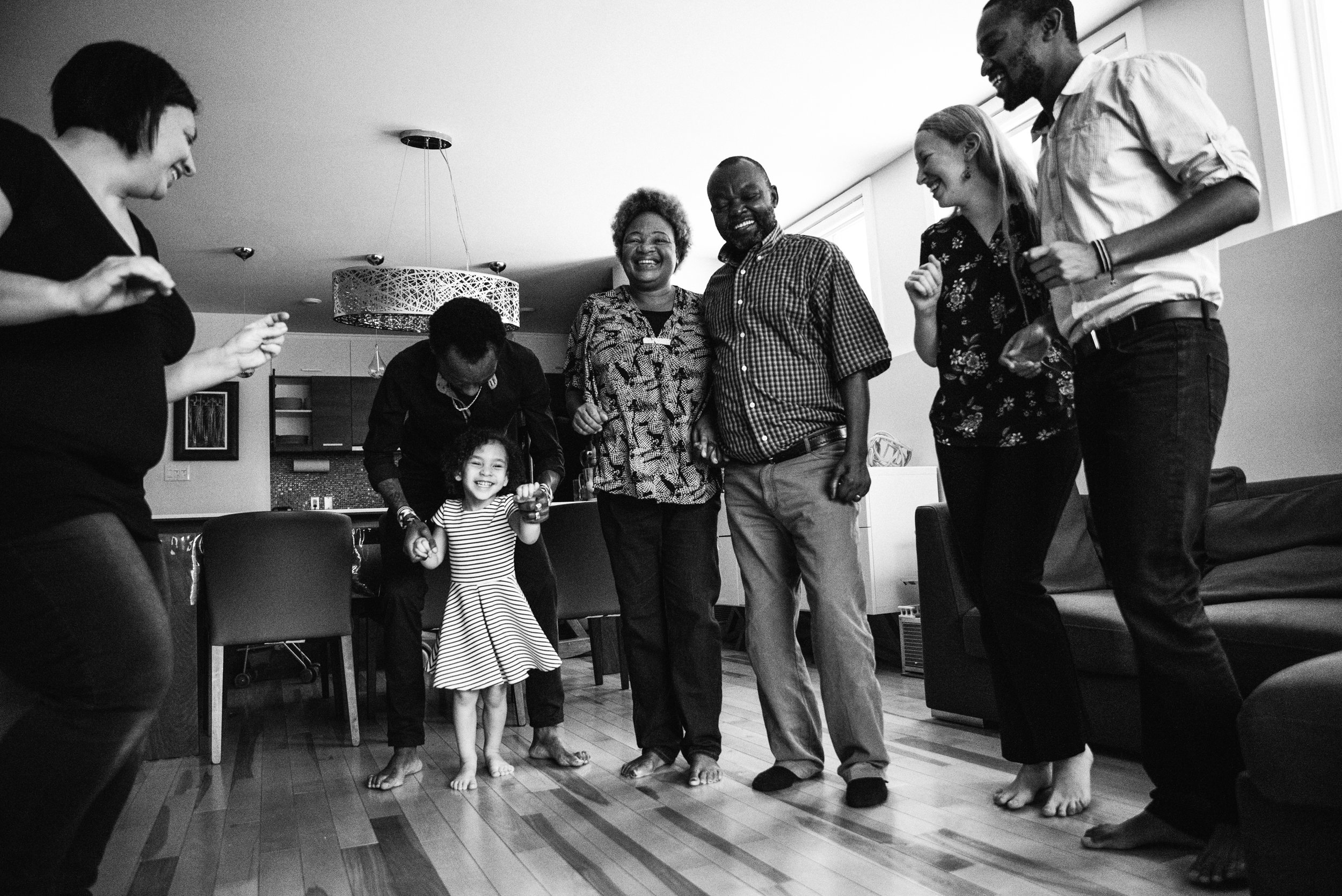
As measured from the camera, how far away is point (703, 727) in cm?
231

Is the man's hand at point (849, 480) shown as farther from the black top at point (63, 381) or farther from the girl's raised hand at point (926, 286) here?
the black top at point (63, 381)

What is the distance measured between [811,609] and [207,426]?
303 inches

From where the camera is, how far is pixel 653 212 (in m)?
2.48

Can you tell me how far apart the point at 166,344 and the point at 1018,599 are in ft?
5.11

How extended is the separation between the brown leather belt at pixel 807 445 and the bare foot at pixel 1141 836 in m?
0.94

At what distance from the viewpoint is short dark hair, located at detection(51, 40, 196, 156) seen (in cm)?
122

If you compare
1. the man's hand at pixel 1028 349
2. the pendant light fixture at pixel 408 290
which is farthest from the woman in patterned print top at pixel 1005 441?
the pendant light fixture at pixel 408 290

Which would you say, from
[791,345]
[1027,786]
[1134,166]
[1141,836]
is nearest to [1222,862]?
[1141,836]

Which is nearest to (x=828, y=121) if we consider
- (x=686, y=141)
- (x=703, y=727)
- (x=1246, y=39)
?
(x=686, y=141)

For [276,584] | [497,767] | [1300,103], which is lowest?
[497,767]

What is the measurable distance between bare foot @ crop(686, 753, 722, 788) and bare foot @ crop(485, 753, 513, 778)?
53 centimetres

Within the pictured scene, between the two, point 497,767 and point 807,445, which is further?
point 497,767

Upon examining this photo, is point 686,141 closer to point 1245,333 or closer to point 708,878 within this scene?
point 1245,333

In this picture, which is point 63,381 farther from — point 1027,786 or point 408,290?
point 408,290
